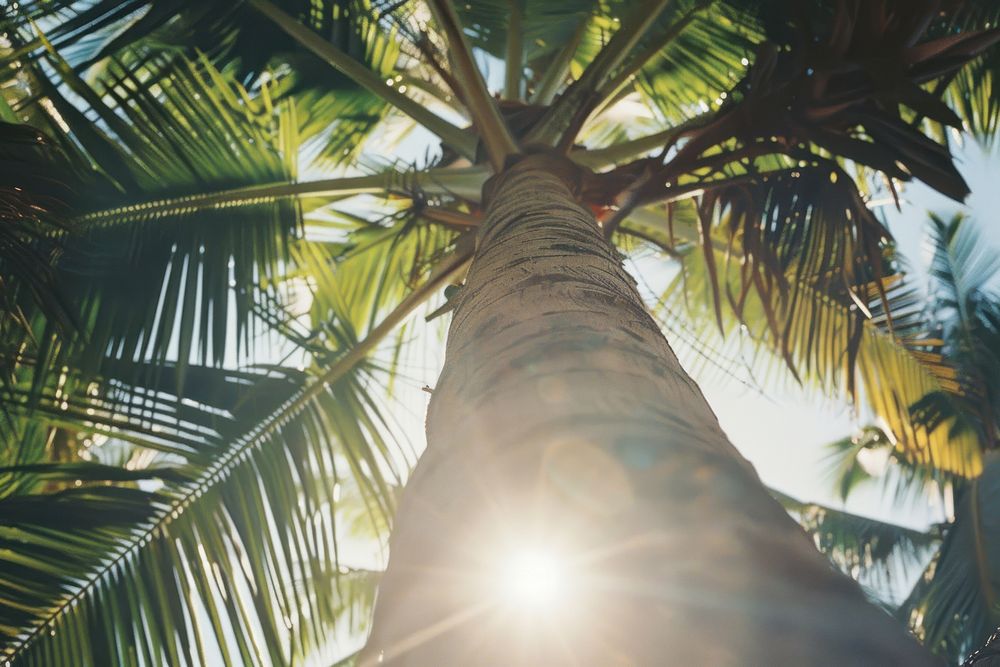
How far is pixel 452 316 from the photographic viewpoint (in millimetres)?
1468

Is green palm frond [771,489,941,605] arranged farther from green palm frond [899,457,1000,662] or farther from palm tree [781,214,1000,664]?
green palm frond [899,457,1000,662]

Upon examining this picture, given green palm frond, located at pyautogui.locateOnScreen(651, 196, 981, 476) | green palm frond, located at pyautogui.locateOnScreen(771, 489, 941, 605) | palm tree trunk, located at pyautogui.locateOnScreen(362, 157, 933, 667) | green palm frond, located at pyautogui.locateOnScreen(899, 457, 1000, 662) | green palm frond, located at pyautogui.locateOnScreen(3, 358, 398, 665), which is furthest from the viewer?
green palm frond, located at pyautogui.locateOnScreen(771, 489, 941, 605)

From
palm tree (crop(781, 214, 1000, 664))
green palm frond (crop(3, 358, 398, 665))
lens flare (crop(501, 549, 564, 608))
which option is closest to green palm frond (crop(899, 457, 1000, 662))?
palm tree (crop(781, 214, 1000, 664))

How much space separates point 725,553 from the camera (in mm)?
622

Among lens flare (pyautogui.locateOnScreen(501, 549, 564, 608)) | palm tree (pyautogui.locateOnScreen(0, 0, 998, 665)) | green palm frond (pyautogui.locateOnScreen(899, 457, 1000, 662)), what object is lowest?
green palm frond (pyautogui.locateOnScreen(899, 457, 1000, 662))

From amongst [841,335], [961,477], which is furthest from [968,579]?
[841,335]

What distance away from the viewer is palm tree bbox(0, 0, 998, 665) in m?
0.66

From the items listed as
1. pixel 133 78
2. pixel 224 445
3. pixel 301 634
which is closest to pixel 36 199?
pixel 133 78

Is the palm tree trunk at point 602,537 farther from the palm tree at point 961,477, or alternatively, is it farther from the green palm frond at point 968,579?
the green palm frond at point 968,579

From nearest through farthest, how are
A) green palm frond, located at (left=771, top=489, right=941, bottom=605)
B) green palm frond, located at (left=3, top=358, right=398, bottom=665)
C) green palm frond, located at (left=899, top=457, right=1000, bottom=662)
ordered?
green palm frond, located at (left=3, top=358, right=398, bottom=665), green palm frond, located at (left=899, top=457, right=1000, bottom=662), green palm frond, located at (left=771, top=489, right=941, bottom=605)

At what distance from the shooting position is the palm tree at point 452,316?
0.66 meters

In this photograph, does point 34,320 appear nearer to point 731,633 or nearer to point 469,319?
point 469,319

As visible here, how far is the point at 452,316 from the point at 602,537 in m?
0.85

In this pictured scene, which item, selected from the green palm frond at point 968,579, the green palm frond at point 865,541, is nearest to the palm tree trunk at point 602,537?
the green palm frond at point 968,579
